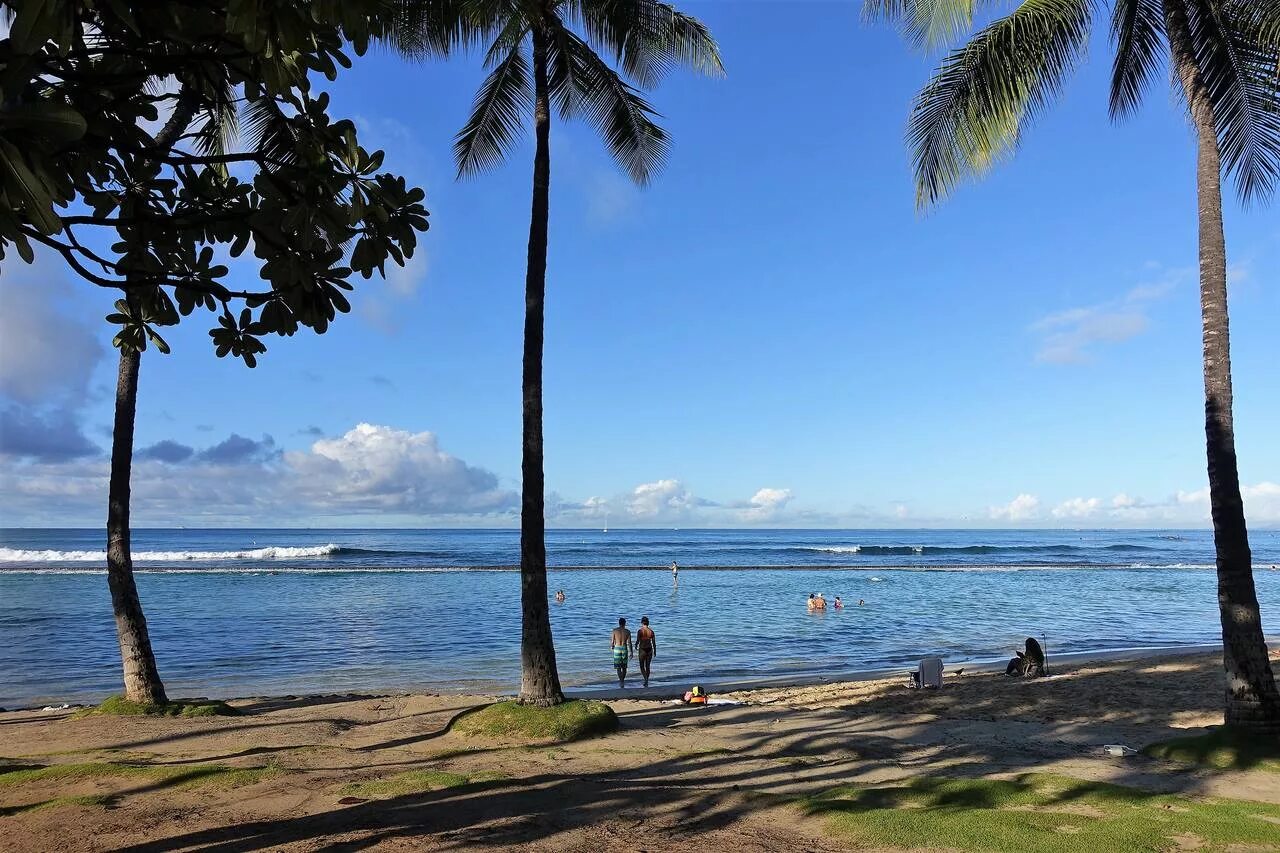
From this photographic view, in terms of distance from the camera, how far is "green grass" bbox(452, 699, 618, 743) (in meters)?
9.52

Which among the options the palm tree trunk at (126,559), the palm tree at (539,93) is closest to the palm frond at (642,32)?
the palm tree at (539,93)

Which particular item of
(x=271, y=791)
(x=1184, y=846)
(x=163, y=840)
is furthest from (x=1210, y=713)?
(x=163, y=840)

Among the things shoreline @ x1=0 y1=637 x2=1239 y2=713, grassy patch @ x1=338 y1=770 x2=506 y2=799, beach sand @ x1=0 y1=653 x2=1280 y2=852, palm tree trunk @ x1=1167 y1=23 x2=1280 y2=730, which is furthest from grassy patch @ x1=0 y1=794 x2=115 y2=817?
palm tree trunk @ x1=1167 y1=23 x2=1280 y2=730

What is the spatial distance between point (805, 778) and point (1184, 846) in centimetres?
297

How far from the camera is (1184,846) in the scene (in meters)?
5.58

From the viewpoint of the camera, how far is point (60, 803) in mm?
6344

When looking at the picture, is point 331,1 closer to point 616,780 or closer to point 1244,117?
point 616,780

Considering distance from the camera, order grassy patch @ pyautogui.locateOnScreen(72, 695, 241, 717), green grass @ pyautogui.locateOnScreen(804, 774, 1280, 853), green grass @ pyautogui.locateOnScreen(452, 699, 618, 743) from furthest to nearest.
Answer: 1. grassy patch @ pyautogui.locateOnScreen(72, 695, 241, 717)
2. green grass @ pyautogui.locateOnScreen(452, 699, 618, 743)
3. green grass @ pyautogui.locateOnScreen(804, 774, 1280, 853)

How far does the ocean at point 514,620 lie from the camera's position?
19.3 meters

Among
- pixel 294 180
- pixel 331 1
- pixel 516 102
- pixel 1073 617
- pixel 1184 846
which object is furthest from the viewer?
pixel 1073 617

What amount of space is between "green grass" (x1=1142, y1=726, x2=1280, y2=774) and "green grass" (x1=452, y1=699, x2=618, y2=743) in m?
6.04

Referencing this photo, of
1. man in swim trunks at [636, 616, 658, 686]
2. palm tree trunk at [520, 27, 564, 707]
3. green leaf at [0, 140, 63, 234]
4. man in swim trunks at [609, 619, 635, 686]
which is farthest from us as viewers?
man in swim trunks at [636, 616, 658, 686]

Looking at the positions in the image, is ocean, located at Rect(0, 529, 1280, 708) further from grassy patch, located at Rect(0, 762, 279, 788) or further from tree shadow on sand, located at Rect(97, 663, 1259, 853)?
grassy patch, located at Rect(0, 762, 279, 788)

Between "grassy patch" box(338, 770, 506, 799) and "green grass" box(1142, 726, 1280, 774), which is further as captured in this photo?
"green grass" box(1142, 726, 1280, 774)
